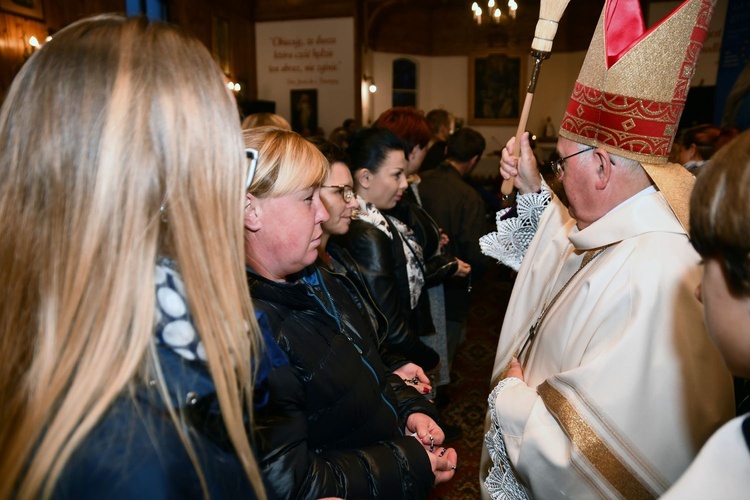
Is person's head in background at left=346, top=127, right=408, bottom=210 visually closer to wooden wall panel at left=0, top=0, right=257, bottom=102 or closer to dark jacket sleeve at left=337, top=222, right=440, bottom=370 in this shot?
dark jacket sleeve at left=337, top=222, right=440, bottom=370

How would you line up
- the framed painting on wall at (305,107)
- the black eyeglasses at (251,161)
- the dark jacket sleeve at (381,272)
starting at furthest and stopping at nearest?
the framed painting on wall at (305,107) < the dark jacket sleeve at (381,272) < the black eyeglasses at (251,161)

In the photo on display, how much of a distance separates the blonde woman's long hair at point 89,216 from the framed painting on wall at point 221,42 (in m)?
11.2

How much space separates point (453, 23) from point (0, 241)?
15636 millimetres

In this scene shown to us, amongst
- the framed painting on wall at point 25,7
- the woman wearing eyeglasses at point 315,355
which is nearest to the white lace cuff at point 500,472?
the woman wearing eyeglasses at point 315,355

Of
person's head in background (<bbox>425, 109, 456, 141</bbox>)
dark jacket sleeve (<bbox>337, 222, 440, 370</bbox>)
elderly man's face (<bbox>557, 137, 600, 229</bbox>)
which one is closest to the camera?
elderly man's face (<bbox>557, 137, 600, 229</bbox>)

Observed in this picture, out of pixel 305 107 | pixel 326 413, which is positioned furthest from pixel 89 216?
pixel 305 107

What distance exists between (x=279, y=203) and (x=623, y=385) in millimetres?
1002

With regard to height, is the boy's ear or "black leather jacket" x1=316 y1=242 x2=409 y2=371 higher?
the boy's ear

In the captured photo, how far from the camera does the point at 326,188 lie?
227 centimetres

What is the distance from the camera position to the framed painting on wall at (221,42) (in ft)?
36.8

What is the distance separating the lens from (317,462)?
1284mm

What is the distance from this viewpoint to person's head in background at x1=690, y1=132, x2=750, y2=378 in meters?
0.81

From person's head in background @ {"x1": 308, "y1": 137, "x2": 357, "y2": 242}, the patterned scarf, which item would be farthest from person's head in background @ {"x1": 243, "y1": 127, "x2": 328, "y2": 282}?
the patterned scarf

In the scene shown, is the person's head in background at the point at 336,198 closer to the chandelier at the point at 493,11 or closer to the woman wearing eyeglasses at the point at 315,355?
the woman wearing eyeglasses at the point at 315,355
